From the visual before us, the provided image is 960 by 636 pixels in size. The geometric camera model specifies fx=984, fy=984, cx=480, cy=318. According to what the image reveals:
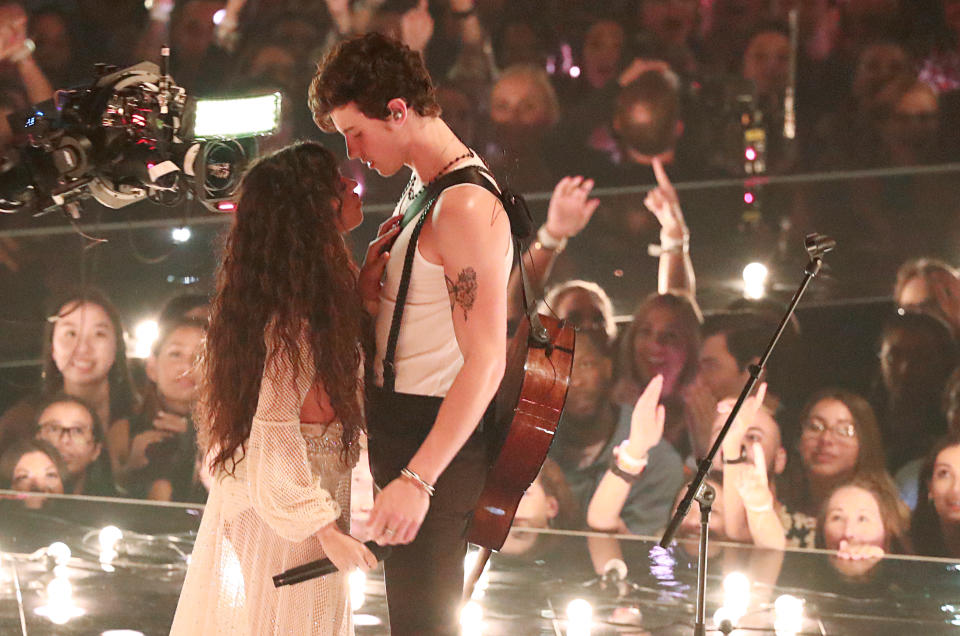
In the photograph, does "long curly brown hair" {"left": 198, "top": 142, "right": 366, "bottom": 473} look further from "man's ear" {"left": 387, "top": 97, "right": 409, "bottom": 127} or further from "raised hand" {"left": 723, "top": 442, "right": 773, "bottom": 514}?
"raised hand" {"left": 723, "top": 442, "right": 773, "bottom": 514}

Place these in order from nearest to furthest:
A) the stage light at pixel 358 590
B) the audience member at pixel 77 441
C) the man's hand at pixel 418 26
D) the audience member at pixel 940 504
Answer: the stage light at pixel 358 590 → the audience member at pixel 940 504 → the man's hand at pixel 418 26 → the audience member at pixel 77 441

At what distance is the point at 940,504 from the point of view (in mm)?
4164

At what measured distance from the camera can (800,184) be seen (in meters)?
4.41

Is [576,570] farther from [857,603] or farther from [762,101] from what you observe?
[762,101]

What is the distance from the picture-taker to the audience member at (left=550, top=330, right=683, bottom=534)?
449cm

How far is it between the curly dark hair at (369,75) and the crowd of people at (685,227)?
2.51 metres

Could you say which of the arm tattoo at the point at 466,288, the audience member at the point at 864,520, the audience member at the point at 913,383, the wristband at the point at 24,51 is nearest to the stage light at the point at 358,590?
the arm tattoo at the point at 466,288

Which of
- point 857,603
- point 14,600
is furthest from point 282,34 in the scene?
point 857,603

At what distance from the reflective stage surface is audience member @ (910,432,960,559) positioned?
0.10m

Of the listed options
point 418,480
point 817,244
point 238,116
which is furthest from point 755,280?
point 418,480

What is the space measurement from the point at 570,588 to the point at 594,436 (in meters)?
1.10

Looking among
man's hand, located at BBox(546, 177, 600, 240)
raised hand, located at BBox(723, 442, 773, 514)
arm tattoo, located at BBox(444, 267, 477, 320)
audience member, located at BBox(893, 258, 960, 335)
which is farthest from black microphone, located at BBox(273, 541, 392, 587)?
audience member, located at BBox(893, 258, 960, 335)

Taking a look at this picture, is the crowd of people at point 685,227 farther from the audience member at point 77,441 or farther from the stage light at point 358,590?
the stage light at point 358,590

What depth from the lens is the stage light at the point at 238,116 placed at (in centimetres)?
312
